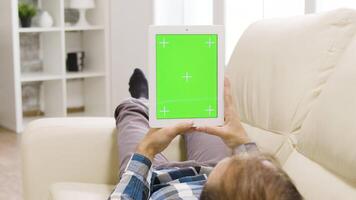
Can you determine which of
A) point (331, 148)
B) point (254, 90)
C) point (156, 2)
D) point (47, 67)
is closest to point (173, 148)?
point (254, 90)

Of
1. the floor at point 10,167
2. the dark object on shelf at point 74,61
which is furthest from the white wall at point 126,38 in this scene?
the floor at point 10,167

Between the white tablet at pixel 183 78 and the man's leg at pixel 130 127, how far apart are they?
394 mm

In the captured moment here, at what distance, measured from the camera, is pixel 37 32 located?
4.45m

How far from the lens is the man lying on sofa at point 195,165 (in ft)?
3.19

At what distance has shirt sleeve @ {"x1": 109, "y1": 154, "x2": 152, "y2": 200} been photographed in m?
1.42

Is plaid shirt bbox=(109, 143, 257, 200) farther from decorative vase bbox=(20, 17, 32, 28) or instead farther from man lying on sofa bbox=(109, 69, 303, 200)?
decorative vase bbox=(20, 17, 32, 28)

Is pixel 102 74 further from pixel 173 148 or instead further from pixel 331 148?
pixel 331 148

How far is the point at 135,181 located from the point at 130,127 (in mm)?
482

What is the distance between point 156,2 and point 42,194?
246cm

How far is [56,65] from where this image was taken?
14.4ft

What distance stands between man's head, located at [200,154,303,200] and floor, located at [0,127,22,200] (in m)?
2.09

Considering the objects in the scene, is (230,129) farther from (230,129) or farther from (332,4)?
(332,4)

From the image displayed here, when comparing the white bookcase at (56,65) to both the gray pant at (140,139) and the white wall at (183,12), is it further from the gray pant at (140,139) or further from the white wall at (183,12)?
the gray pant at (140,139)

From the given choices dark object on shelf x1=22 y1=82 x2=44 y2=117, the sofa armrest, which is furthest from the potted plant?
the sofa armrest
